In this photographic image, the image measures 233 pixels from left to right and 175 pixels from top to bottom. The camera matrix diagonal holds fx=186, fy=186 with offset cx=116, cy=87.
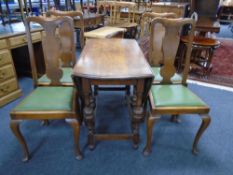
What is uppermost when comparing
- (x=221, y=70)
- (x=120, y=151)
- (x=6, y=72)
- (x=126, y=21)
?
(x=126, y=21)

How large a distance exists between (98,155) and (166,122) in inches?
33.3

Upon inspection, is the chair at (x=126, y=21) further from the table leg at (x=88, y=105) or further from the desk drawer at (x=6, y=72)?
the table leg at (x=88, y=105)

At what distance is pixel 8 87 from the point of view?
2.26m

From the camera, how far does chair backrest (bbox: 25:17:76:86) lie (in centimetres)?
155

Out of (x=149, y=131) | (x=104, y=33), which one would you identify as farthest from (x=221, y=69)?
(x=149, y=131)

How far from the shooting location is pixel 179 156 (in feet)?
5.39

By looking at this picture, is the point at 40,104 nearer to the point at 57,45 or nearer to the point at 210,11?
the point at 57,45

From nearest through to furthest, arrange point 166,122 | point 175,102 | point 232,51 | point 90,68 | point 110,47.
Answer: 1. point 90,68
2. point 175,102
3. point 110,47
4. point 166,122
5. point 232,51

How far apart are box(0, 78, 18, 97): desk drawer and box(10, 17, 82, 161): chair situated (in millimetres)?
786

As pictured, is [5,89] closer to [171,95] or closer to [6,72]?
[6,72]

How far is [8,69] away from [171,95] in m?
1.89

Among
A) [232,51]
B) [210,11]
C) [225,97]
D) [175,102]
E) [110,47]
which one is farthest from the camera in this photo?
[232,51]

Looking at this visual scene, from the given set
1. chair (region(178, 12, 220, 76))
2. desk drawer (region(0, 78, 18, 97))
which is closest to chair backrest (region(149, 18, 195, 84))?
chair (region(178, 12, 220, 76))

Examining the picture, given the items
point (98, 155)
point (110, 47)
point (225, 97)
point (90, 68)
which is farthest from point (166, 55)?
point (225, 97)
